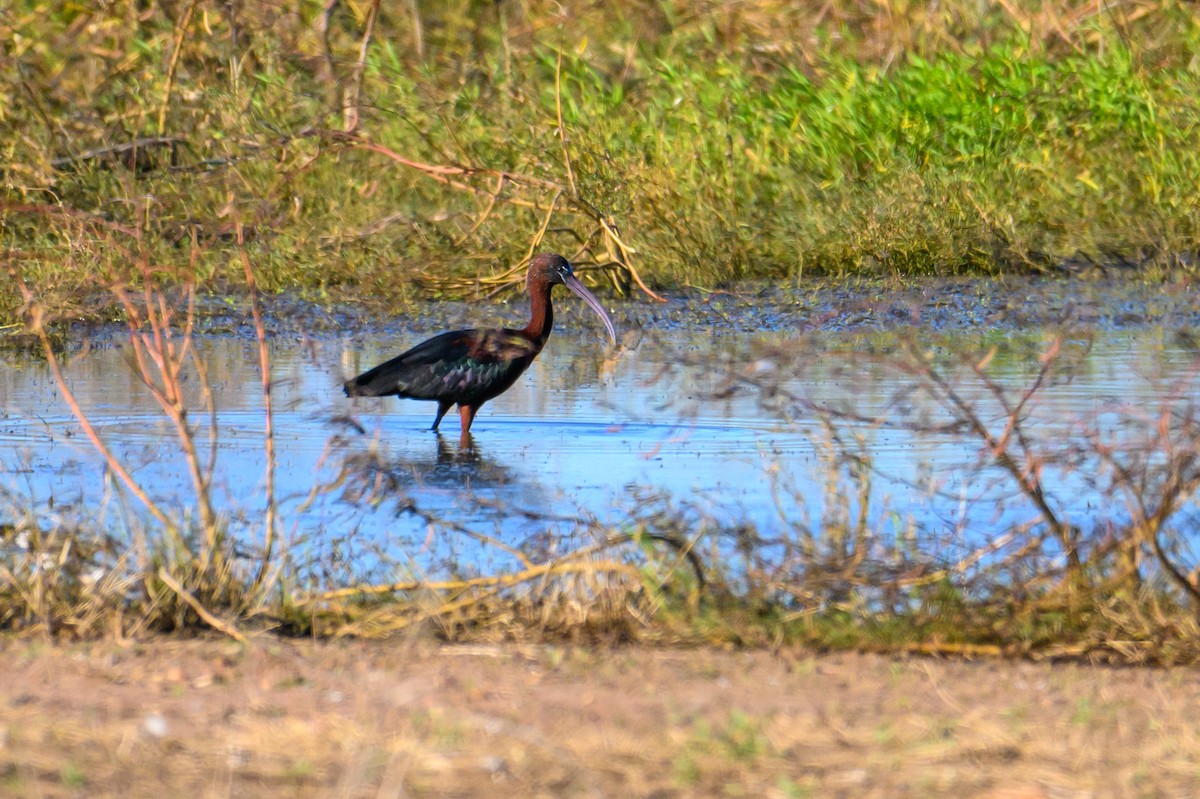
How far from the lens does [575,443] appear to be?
796cm

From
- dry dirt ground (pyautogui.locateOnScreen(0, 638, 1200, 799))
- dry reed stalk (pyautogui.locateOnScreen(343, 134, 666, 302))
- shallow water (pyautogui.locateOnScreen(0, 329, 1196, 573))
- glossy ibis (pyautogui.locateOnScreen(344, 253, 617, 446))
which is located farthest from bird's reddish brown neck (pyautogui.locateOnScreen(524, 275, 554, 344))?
dry dirt ground (pyautogui.locateOnScreen(0, 638, 1200, 799))

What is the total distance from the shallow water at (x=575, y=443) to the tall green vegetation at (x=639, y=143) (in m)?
1.45

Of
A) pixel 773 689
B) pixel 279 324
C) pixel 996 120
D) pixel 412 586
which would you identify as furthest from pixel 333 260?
pixel 773 689

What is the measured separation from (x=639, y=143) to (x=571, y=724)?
10.0 meters

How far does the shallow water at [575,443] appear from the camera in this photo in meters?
5.81

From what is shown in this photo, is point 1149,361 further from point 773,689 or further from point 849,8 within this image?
point 849,8

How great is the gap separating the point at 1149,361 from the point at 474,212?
5.00 meters

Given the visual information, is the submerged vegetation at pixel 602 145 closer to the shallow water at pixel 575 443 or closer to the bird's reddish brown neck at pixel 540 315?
the shallow water at pixel 575 443

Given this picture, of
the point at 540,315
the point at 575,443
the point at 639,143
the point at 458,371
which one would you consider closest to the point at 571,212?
the point at 639,143

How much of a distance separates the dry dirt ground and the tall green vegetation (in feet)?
21.3

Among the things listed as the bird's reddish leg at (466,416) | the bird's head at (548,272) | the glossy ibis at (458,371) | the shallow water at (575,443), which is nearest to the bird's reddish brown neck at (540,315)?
the bird's head at (548,272)

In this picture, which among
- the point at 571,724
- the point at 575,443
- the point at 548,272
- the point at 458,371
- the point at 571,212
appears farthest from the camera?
the point at 571,212

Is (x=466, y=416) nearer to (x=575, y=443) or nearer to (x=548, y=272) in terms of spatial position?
(x=575, y=443)

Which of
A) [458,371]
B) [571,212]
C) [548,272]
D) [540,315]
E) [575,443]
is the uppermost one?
[571,212]
